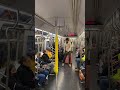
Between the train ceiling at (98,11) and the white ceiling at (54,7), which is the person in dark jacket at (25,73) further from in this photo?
the white ceiling at (54,7)

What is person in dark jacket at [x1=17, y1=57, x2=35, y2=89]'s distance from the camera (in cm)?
340

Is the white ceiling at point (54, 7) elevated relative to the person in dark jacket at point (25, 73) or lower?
elevated

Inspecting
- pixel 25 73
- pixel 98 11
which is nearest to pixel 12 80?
pixel 25 73

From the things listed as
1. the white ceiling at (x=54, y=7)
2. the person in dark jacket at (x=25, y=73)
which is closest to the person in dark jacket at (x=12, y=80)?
the person in dark jacket at (x=25, y=73)

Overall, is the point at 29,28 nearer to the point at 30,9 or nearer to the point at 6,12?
the point at 30,9

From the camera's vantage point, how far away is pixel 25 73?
3510 millimetres

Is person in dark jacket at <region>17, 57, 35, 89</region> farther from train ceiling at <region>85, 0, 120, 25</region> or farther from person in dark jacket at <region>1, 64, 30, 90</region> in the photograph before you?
train ceiling at <region>85, 0, 120, 25</region>

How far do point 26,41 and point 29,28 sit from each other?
0.21m

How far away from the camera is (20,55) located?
3242mm

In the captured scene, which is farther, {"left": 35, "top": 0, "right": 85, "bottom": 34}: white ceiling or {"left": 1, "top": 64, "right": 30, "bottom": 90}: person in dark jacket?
{"left": 35, "top": 0, "right": 85, "bottom": 34}: white ceiling

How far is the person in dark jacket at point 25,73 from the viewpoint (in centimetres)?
340

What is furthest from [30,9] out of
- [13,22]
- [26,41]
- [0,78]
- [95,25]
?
[0,78]

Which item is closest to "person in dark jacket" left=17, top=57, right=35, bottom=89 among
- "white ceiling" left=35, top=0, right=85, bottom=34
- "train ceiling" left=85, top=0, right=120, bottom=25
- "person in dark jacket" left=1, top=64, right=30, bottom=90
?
"person in dark jacket" left=1, top=64, right=30, bottom=90

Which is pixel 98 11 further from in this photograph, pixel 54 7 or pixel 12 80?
pixel 54 7
